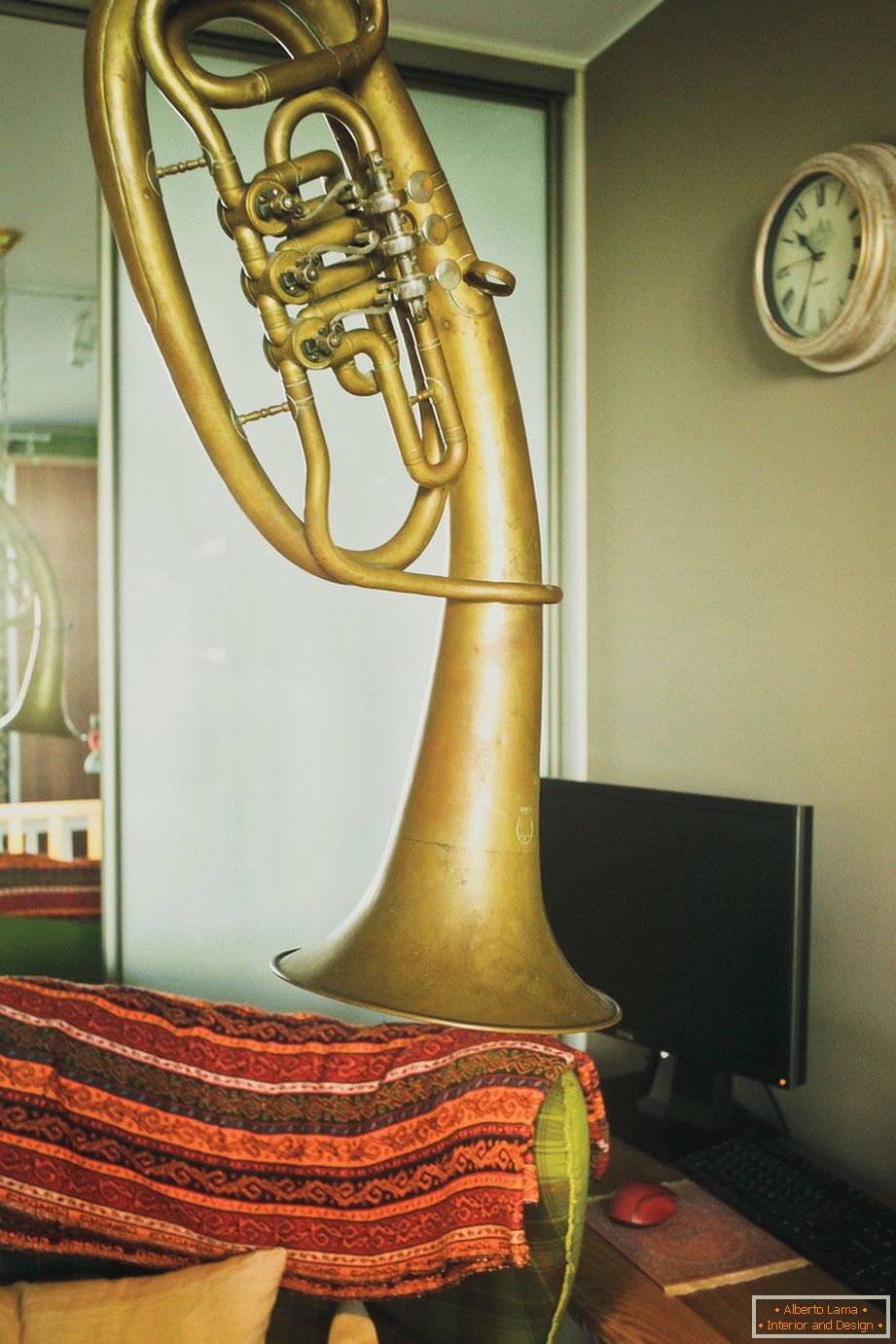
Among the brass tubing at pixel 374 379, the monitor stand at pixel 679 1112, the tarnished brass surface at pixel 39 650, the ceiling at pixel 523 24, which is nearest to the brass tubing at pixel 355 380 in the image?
the brass tubing at pixel 374 379

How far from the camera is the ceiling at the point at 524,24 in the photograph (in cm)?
207

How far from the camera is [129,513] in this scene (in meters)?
2.02

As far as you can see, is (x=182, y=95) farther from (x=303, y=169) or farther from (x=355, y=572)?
(x=355, y=572)

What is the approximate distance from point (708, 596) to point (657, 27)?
99 centimetres

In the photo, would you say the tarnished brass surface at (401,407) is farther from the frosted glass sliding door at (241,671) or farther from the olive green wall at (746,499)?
the frosted glass sliding door at (241,671)

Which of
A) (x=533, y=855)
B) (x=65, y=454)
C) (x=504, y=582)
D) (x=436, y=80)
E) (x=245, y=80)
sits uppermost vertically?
(x=436, y=80)

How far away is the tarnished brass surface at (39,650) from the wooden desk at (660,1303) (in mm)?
1144

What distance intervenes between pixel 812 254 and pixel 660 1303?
1.32 m

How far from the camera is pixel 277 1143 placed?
1.36 metres

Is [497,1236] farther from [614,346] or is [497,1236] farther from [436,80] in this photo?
[436,80]

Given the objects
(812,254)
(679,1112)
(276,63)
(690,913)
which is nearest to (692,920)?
(690,913)

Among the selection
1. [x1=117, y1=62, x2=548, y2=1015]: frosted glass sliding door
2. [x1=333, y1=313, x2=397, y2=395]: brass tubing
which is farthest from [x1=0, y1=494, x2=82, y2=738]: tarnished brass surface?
A: [x1=333, y1=313, x2=397, y2=395]: brass tubing

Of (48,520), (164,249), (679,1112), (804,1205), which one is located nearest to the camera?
(164,249)

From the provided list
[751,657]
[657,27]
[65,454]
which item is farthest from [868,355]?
[65,454]
